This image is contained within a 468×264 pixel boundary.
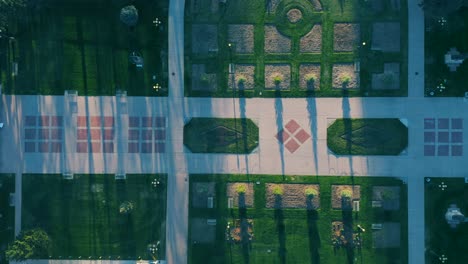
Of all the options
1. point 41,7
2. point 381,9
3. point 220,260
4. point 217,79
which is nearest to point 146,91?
point 217,79

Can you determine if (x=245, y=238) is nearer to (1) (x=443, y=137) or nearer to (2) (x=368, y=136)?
(2) (x=368, y=136)

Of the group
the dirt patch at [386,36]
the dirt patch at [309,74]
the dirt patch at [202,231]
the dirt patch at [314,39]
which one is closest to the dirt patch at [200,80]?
the dirt patch at [309,74]

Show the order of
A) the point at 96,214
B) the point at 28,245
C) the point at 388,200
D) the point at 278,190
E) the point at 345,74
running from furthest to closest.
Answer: the point at 96,214
the point at 345,74
the point at 278,190
the point at 388,200
the point at 28,245

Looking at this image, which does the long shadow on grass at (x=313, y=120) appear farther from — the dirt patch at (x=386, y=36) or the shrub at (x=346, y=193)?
the dirt patch at (x=386, y=36)

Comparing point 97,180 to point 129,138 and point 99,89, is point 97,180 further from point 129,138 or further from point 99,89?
point 99,89

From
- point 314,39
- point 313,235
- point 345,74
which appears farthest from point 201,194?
point 314,39

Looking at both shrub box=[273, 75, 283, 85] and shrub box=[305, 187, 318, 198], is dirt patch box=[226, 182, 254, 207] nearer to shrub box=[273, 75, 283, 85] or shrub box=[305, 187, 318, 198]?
shrub box=[305, 187, 318, 198]

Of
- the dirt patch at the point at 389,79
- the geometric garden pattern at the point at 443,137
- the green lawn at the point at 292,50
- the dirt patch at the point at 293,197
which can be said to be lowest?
the dirt patch at the point at 293,197
